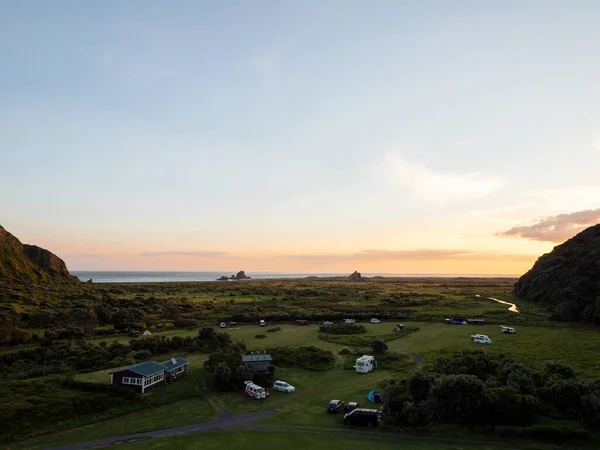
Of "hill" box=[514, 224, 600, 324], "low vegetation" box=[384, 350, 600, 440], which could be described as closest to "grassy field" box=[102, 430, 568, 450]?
"low vegetation" box=[384, 350, 600, 440]

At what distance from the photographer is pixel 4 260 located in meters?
133

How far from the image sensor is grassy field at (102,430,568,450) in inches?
1107

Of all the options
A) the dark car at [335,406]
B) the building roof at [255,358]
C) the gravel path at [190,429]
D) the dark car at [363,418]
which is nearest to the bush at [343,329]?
the building roof at [255,358]

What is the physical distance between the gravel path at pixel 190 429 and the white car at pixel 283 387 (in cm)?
489

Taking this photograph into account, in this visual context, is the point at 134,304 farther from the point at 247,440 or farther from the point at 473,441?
the point at 473,441

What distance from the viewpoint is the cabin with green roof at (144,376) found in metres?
40.2

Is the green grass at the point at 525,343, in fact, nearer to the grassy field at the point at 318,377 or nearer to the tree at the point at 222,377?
the grassy field at the point at 318,377

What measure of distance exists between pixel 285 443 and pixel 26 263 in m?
147

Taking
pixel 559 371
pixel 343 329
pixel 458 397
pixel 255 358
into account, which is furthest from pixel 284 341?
pixel 559 371

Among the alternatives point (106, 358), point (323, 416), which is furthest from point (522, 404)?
point (106, 358)

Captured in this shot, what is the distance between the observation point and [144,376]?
4009 centimetres

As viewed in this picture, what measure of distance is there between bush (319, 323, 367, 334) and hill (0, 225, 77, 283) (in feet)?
330

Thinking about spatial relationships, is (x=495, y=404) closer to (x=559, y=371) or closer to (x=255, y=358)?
(x=559, y=371)

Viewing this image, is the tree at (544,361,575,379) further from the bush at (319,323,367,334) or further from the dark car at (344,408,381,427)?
the bush at (319,323,367,334)
